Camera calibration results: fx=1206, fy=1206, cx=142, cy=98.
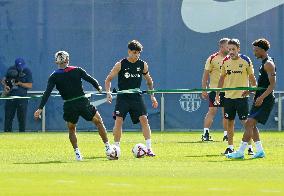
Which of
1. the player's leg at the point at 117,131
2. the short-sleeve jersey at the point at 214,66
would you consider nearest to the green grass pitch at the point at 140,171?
the player's leg at the point at 117,131

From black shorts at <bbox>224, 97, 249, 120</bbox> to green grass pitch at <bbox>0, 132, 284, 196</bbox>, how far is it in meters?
0.81

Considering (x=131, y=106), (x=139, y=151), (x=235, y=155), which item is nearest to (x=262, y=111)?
(x=235, y=155)

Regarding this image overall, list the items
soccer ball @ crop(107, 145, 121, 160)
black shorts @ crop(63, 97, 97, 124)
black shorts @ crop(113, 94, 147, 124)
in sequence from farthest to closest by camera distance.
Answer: black shorts @ crop(113, 94, 147, 124) < black shorts @ crop(63, 97, 97, 124) < soccer ball @ crop(107, 145, 121, 160)

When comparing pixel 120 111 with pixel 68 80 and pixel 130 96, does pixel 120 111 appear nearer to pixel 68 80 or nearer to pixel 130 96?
pixel 130 96

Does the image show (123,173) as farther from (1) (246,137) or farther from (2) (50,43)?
(2) (50,43)

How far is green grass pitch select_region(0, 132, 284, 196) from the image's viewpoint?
1405 cm

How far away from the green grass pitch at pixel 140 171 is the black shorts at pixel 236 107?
0.81 m

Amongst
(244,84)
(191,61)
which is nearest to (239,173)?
(244,84)

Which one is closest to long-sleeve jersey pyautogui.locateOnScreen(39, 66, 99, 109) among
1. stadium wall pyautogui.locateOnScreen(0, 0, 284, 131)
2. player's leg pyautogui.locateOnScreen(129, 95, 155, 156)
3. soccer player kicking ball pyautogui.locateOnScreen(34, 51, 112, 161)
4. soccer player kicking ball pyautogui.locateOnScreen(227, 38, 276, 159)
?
soccer player kicking ball pyautogui.locateOnScreen(34, 51, 112, 161)

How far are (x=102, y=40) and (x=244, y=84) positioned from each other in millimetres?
11660

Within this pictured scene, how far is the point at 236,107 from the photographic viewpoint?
2148cm

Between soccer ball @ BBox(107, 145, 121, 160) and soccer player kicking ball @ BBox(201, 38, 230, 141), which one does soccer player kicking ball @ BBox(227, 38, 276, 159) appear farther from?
soccer player kicking ball @ BBox(201, 38, 230, 141)

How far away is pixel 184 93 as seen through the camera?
33.2 metres

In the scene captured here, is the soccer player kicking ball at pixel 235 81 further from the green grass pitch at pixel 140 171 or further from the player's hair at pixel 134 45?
the player's hair at pixel 134 45
